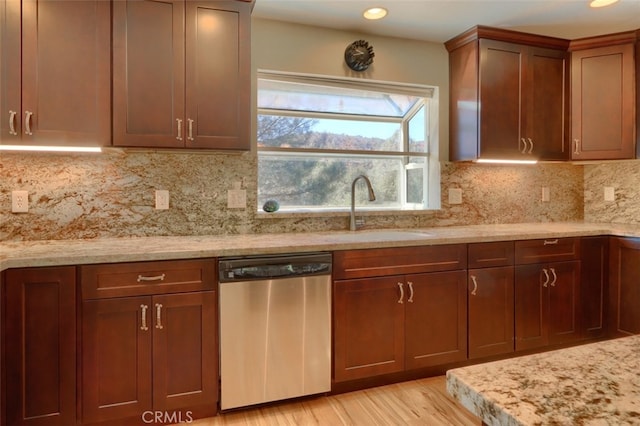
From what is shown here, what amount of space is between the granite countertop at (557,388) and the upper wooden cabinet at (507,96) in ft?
7.91

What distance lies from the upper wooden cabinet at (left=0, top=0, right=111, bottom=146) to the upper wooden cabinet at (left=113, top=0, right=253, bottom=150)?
80 millimetres

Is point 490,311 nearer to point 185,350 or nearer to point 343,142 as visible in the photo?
point 343,142

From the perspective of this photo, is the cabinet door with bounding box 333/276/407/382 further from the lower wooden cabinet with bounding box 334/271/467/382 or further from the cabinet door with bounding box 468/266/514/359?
the cabinet door with bounding box 468/266/514/359

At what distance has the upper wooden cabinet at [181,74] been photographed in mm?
2100

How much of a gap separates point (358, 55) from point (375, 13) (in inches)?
12.1

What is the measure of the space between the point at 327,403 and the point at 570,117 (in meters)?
2.87

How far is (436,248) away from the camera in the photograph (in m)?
2.43

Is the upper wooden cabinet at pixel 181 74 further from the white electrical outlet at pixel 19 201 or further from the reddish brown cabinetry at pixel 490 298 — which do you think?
the reddish brown cabinetry at pixel 490 298

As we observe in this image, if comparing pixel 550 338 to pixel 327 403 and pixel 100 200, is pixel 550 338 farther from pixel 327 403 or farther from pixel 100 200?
pixel 100 200

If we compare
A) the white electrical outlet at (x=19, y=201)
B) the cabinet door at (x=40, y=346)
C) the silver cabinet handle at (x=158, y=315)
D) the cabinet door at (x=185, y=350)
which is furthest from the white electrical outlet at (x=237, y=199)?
the white electrical outlet at (x=19, y=201)

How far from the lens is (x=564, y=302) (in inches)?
110

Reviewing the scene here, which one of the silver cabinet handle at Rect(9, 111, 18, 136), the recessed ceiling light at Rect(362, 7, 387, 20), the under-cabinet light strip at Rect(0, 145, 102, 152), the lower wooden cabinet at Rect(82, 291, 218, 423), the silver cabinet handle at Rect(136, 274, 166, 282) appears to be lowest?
the lower wooden cabinet at Rect(82, 291, 218, 423)

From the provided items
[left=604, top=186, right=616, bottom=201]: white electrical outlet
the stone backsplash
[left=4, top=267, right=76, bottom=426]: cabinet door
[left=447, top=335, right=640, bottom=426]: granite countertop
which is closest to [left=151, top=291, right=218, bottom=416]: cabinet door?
[left=4, top=267, right=76, bottom=426]: cabinet door

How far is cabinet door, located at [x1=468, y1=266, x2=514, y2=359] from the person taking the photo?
2.53 m
